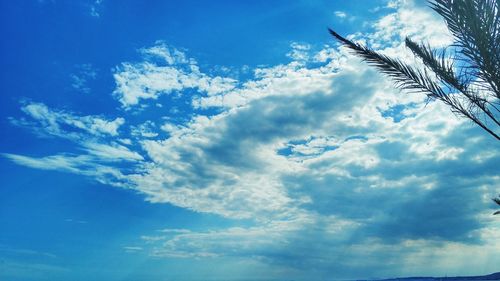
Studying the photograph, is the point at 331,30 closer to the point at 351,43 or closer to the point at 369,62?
the point at 351,43

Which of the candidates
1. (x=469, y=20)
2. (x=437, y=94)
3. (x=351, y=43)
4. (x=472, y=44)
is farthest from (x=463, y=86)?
(x=351, y=43)

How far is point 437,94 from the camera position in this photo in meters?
9.97

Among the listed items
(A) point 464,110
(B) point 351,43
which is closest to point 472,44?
(A) point 464,110

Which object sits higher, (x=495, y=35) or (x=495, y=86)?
(x=495, y=35)

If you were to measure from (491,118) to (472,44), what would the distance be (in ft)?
5.96

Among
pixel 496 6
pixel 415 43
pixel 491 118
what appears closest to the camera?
pixel 496 6

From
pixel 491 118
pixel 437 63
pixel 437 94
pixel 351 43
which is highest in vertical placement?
pixel 351 43

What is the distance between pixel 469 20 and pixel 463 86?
70.6 inches

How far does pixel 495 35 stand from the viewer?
8.70 meters

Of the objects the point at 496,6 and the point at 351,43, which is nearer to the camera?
the point at 496,6

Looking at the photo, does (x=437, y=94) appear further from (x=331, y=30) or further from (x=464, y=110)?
(x=331, y=30)

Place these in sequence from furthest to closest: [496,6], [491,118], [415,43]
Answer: [415,43] < [491,118] < [496,6]

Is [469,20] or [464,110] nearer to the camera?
[469,20]

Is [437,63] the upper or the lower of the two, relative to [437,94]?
upper
